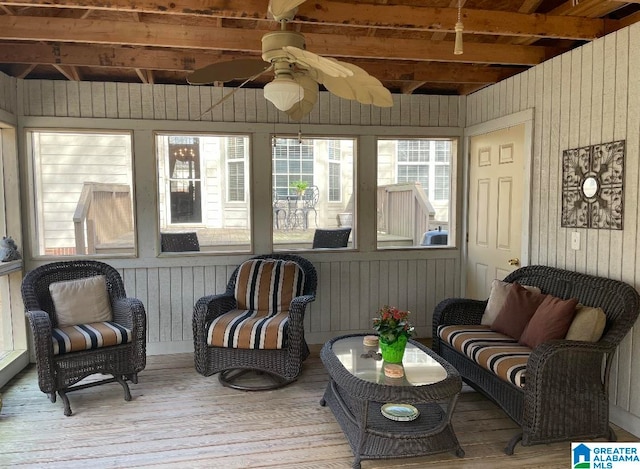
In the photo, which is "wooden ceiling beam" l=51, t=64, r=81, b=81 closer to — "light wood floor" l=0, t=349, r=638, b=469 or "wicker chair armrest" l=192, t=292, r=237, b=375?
"wicker chair armrest" l=192, t=292, r=237, b=375

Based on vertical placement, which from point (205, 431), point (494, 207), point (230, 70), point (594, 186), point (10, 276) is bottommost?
point (205, 431)

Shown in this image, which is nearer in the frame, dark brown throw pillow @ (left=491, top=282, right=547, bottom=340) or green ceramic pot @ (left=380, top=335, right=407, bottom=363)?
green ceramic pot @ (left=380, top=335, right=407, bottom=363)

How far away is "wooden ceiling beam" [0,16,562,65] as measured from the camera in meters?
3.09

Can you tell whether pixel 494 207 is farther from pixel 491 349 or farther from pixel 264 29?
pixel 264 29

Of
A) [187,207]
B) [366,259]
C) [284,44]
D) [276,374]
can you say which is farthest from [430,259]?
[284,44]

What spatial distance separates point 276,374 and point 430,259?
2.17m

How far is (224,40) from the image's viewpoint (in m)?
3.29

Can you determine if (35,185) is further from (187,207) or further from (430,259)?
(430,259)

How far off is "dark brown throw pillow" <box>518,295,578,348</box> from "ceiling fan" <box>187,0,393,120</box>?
5.73 ft

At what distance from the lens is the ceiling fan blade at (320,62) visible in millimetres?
1795

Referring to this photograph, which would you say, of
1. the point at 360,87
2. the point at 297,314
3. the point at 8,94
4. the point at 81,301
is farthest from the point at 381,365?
the point at 8,94

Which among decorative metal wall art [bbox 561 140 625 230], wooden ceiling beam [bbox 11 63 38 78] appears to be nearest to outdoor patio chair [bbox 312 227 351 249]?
decorative metal wall art [bbox 561 140 625 230]

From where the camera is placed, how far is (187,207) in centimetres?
443

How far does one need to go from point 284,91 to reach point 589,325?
7.32ft
